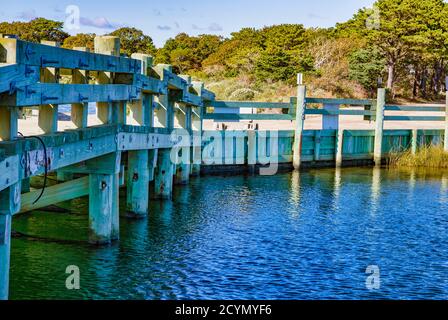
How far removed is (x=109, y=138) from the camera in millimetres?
12578

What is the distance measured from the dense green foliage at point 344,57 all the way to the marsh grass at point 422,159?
53.9 ft

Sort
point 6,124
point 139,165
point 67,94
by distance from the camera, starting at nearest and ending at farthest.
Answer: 1. point 6,124
2. point 67,94
3. point 139,165

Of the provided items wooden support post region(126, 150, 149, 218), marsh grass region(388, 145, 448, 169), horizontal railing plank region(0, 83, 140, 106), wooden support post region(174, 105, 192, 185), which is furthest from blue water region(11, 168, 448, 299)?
marsh grass region(388, 145, 448, 169)

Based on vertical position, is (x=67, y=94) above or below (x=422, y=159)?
above

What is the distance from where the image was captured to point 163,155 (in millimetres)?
18016

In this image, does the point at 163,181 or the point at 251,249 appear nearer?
the point at 251,249

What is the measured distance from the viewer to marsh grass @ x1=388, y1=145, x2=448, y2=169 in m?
27.5

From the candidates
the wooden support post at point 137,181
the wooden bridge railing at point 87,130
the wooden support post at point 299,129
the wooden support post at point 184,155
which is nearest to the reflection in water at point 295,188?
the wooden support post at point 299,129

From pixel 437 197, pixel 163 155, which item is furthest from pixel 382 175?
pixel 163 155

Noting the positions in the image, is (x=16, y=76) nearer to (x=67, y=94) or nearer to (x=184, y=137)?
(x=67, y=94)

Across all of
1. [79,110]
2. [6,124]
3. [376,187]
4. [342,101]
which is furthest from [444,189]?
[6,124]

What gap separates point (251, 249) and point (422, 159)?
50.0 feet

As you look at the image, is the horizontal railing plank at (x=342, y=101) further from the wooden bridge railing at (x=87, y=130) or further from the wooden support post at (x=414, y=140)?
the wooden bridge railing at (x=87, y=130)

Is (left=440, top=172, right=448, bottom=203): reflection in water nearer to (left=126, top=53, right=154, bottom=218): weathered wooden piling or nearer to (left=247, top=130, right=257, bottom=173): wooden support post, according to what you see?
(left=247, top=130, right=257, bottom=173): wooden support post
